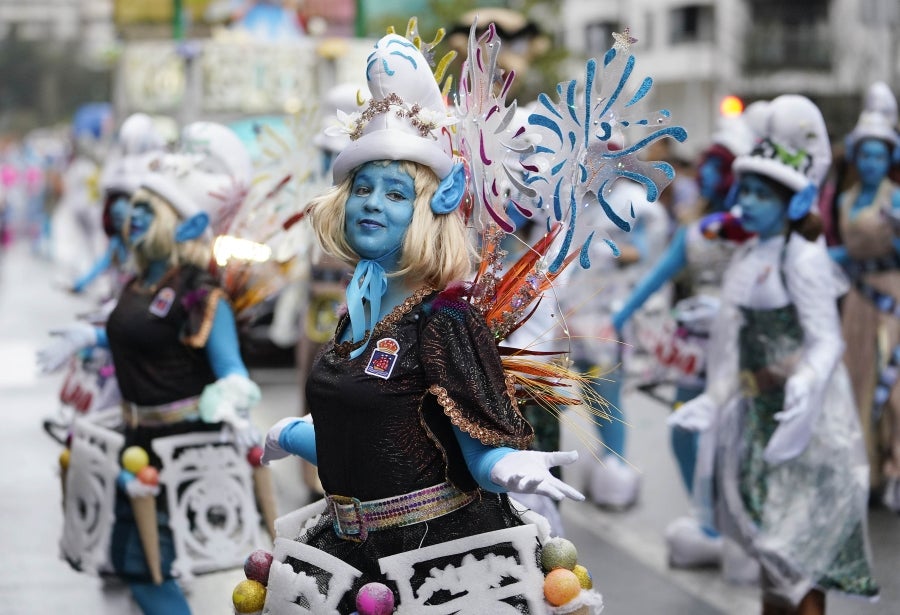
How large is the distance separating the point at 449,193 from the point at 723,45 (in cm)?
4532

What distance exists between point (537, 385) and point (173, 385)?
209 centimetres

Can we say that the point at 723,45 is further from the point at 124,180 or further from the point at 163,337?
the point at 163,337

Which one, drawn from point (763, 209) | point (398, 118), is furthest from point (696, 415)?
point (398, 118)

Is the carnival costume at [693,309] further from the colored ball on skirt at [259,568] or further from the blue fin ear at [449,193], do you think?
the colored ball on skirt at [259,568]

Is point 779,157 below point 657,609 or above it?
above

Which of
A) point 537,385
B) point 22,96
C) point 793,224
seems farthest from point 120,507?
point 22,96

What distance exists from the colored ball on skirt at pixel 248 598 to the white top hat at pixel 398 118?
41.3 inches

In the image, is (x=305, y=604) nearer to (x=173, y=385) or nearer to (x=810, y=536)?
(x=173, y=385)

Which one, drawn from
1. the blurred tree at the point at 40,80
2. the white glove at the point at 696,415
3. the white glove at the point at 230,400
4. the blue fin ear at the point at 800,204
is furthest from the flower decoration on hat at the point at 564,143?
the blurred tree at the point at 40,80

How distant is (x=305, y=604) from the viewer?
385 cm

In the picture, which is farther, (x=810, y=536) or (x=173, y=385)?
(x=810, y=536)

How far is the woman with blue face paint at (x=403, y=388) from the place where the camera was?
148 inches

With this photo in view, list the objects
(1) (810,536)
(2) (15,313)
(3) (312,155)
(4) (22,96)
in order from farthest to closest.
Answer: (4) (22,96), (2) (15,313), (3) (312,155), (1) (810,536)

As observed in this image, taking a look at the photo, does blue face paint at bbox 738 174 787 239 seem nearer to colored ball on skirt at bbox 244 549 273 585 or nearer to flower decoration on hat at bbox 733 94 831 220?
flower decoration on hat at bbox 733 94 831 220
